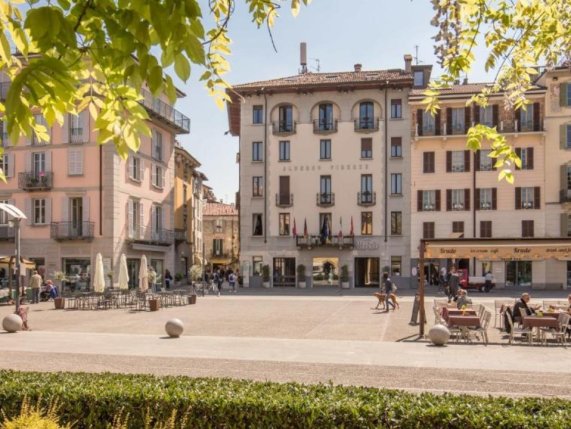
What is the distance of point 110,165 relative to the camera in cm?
4178

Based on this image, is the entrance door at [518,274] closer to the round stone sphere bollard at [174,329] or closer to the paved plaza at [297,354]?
the paved plaza at [297,354]

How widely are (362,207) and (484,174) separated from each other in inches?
385

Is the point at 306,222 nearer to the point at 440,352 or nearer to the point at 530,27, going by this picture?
the point at 440,352

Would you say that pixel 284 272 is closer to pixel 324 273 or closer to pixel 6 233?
pixel 324 273

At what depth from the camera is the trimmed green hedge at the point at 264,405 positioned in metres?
6.36

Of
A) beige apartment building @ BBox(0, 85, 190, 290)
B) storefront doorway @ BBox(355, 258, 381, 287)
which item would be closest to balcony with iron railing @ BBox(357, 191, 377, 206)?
storefront doorway @ BBox(355, 258, 381, 287)

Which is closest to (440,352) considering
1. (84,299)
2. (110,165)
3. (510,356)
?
(510,356)

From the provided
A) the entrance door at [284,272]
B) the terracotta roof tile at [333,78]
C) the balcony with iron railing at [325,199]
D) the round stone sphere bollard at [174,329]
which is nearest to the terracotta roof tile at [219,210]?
the terracotta roof tile at [333,78]

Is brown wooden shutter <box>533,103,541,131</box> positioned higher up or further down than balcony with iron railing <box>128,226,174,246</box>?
higher up

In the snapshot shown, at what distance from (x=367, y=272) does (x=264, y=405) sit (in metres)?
45.4

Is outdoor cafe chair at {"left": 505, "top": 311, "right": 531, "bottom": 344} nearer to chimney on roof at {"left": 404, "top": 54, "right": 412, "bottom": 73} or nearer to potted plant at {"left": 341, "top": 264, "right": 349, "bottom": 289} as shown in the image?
potted plant at {"left": 341, "top": 264, "right": 349, "bottom": 289}

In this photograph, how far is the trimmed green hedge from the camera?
20.9 feet

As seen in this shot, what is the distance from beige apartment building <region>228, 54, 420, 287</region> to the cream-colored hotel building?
8 cm

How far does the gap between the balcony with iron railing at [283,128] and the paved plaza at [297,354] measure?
98.5ft
